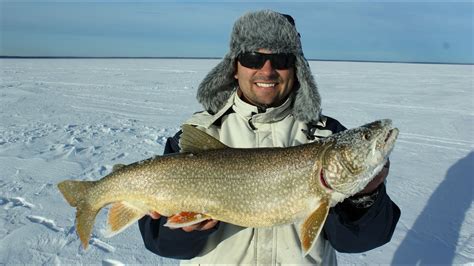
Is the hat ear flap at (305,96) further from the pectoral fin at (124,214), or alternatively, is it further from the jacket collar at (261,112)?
the pectoral fin at (124,214)

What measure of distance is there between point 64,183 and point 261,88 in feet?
4.56

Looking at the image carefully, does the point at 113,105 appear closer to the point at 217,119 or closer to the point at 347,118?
the point at 347,118

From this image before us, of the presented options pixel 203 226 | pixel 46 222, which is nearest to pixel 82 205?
pixel 203 226

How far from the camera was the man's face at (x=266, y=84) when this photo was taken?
2781 mm

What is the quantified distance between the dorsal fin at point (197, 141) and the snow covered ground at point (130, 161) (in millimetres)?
2053

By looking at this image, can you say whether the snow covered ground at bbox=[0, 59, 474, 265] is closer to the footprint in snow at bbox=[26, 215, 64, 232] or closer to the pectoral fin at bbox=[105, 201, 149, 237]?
the footprint in snow at bbox=[26, 215, 64, 232]

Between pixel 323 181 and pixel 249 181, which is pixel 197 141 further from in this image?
pixel 323 181

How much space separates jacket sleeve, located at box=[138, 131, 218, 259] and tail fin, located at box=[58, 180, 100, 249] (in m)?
0.34

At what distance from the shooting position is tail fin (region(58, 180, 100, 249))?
2637 mm

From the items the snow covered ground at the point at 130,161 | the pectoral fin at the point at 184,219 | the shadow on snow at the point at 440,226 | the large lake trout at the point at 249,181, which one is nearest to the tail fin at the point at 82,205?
the large lake trout at the point at 249,181

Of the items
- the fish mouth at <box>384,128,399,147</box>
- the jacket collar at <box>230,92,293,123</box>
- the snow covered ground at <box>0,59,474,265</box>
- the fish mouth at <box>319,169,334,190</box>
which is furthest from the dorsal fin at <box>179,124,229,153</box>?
the snow covered ground at <box>0,59,474,265</box>

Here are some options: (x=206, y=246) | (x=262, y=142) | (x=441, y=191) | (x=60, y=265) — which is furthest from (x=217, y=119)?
(x=441, y=191)

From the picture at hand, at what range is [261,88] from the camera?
2.80 m

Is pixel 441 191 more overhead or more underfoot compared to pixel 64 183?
more underfoot
